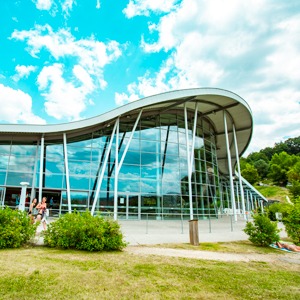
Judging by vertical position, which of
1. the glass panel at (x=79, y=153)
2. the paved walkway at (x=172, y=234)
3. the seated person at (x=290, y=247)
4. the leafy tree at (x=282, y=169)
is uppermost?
the leafy tree at (x=282, y=169)

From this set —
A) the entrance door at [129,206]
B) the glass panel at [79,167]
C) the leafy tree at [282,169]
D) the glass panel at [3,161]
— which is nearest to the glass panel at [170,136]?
the entrance door at [129,206]

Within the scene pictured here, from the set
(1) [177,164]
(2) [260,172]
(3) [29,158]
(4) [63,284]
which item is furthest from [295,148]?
(4) [63,284]

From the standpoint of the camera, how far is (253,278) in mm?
5203

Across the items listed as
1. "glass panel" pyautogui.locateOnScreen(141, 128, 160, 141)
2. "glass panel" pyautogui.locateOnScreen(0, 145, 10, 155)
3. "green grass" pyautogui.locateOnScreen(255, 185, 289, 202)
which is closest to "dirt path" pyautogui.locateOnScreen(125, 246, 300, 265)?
"glass panel" pyautogui.locateOnScreen(141, 128, 160, 141)

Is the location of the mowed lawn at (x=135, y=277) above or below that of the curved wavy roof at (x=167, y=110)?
below

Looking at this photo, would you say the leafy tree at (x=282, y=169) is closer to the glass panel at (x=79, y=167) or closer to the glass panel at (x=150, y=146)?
the glass panel at (x=150, y=146)

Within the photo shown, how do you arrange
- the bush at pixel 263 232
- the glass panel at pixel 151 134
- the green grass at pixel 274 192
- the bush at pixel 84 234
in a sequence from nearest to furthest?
the bush at pixel 84 234, the bush at pixel 263 232, the glass panel at pixel 151 134, the green grass at pixel 274 192

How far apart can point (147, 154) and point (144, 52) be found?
8179 millimetres

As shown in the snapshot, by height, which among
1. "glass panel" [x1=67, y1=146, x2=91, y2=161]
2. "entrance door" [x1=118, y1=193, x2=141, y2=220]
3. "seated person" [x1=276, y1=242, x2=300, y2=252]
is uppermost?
"glass panel" [x1=67, y1=146, x2=91, y2=161]

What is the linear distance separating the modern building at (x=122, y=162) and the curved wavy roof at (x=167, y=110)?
0.25 ft

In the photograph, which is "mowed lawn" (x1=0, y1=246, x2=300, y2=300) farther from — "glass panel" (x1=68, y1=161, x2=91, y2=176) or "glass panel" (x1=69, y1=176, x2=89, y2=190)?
"glass panel" (x1=68, y1=161, x2=91, y2=176)

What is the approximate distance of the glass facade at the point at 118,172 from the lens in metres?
19.0

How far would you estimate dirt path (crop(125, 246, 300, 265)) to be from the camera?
7344 mm

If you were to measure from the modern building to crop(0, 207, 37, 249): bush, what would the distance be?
10.0 metres
